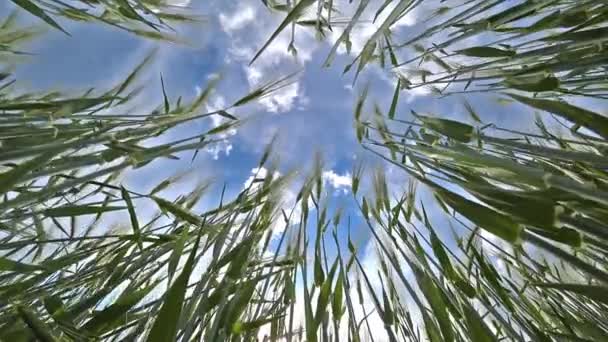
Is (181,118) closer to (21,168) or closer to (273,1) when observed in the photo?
(21,168)

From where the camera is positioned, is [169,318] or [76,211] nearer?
[169,318]

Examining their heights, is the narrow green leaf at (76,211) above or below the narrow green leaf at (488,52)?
below

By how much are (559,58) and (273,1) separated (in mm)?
742

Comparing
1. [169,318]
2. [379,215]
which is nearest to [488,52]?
[379,215]

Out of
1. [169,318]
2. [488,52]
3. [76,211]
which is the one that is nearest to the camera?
[169,318]

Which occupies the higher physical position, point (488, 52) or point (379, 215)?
point (488, 52)

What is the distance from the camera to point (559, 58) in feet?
2.08

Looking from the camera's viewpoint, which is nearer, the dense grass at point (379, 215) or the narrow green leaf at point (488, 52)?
the dense grass at point (379, 215)

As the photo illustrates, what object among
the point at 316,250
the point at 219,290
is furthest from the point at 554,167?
the point at 219,290

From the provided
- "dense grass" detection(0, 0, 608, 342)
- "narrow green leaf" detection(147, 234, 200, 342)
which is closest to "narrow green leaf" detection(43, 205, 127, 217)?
"dense grass" detection(0, 0, 608, 342)

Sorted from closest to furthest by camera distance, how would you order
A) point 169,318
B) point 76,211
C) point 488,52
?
point 169,318
point 76,211
point 488,52

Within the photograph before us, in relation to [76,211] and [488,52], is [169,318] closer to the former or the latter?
[76,211]

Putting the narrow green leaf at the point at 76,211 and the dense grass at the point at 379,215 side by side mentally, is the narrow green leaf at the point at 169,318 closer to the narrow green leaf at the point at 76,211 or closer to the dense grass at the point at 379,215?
the dense grass at the point at 379,215

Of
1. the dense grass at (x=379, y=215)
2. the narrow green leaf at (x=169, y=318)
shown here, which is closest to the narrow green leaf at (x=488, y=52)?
the dense grass at (x=379, y=215)
